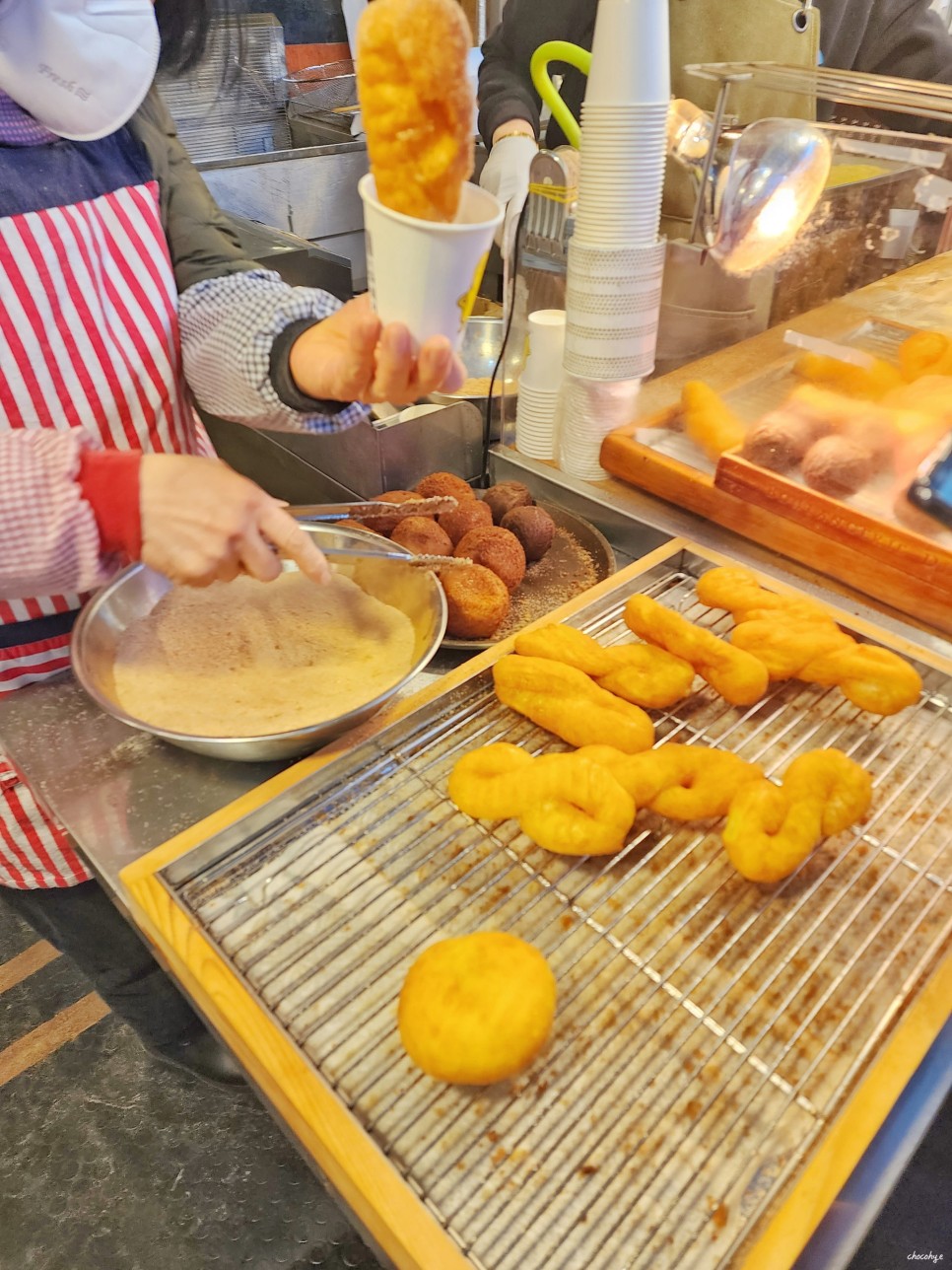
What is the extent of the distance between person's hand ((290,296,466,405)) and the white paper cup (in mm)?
19

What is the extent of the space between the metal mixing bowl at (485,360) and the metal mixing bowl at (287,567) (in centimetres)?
57

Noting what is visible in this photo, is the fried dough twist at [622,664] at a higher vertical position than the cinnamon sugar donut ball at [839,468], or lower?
lower

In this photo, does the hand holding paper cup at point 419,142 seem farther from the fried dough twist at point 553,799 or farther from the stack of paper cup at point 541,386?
the stack of paper cup at point 541,386

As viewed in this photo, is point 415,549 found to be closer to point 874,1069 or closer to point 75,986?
point 874,1069

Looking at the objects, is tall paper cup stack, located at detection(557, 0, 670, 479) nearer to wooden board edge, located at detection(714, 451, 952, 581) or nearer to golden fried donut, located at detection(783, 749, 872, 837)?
wooden board edge, located at detection(714, 451, 952, 581)

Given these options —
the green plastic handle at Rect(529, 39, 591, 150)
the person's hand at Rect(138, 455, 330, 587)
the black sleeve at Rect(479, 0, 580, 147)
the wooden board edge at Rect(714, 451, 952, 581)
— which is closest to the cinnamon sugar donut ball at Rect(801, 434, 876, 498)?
the wooden board edge at Rect(714, 451, 952, 581)

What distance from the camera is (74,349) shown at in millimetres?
1120

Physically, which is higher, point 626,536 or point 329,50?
point 329,50

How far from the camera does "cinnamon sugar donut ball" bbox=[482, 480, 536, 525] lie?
1465mm

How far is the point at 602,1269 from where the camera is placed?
2.00 ft

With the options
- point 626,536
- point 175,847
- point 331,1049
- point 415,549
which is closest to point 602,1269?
point 331,1049

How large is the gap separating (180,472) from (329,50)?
12.6 feet

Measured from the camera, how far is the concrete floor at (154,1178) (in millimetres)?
1450

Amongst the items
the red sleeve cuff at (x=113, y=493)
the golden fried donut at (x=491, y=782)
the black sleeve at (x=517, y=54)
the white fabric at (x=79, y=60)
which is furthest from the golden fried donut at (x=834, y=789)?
the black sleeve at (x=517, y=54)
